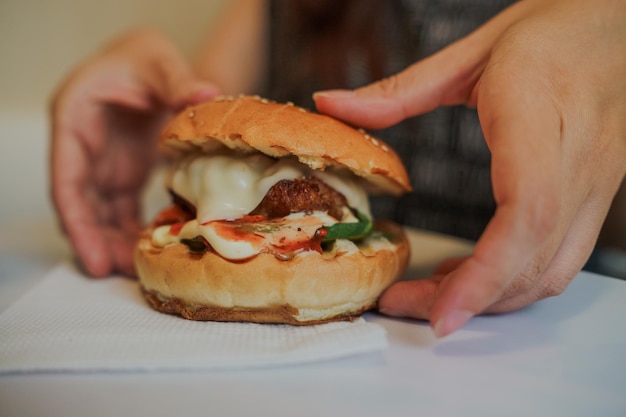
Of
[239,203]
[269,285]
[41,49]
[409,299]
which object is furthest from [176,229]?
[41,49]

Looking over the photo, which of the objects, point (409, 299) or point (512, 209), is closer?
point (512, 209)

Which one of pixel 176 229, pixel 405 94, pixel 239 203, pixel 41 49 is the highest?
pixel 405 94

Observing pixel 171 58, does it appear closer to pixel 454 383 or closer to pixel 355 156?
pixel 355 156

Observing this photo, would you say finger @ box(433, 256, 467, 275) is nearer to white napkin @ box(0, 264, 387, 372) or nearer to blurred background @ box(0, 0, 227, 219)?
white napkin @ box(0, 264, 387, 372)

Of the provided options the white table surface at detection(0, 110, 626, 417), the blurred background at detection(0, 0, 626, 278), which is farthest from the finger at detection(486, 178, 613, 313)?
the blurred background at detection(0, 0, 626, 278)

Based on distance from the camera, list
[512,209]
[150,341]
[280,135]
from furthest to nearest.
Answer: [280,135]
[150,341]
[512,209]

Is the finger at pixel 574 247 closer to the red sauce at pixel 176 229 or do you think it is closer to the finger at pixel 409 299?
the finger at pixel 409 299

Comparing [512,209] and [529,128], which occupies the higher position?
[529,128]

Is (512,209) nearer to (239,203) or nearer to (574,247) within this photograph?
(574,247)
